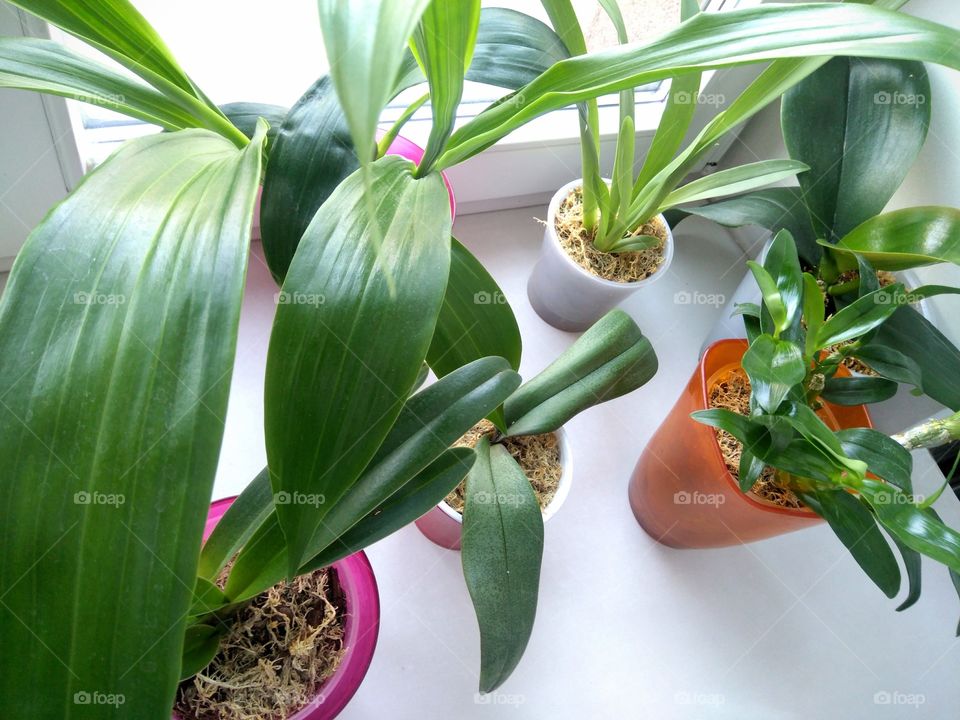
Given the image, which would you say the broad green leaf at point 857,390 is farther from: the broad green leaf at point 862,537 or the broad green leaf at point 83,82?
the broad green leaf at point 83,82

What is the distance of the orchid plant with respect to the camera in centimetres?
59

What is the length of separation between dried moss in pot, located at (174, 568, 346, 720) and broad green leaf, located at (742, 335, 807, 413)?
39 cm

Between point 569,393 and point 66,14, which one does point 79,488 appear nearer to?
point 66,14

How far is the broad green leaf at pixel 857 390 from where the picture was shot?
0.71 metres

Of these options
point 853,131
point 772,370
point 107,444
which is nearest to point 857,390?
point 772,370

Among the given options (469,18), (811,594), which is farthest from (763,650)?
(469,18)

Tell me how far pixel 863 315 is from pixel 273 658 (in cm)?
59

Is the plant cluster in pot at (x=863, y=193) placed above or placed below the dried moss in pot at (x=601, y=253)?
above

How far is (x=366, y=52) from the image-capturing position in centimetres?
29

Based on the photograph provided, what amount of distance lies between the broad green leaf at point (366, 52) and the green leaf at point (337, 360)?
125 millimetres

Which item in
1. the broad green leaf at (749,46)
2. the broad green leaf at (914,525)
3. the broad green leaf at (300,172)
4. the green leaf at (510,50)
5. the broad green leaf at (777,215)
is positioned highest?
the broad green leaf at (749,46)

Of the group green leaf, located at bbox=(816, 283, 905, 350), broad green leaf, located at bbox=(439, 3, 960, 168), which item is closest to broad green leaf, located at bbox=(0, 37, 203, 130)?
broad green leaf, located at bbox=(439, 3, 960, 168)

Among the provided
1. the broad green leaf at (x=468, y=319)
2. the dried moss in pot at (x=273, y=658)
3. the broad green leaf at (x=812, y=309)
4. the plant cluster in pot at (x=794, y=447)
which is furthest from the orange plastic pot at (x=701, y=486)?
the dried moss in pot at (x=273, y=658)

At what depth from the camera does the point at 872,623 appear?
2.96 ft
